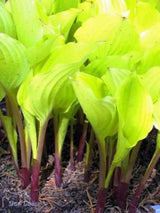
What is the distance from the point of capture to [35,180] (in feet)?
2.26

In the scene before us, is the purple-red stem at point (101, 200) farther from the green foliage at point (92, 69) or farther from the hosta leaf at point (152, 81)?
the hosta leaf at point (152, 81)

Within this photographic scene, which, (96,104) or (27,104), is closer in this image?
(96,104)

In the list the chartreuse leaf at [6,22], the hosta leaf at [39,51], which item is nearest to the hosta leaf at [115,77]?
the hosta leaf at [39,51]

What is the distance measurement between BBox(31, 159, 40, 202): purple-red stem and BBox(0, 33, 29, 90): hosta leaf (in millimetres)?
167

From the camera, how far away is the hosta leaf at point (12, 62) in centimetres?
54

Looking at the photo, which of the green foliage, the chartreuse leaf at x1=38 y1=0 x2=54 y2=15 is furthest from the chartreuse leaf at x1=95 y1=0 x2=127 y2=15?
the chartreuse leaf at x1=38 y1=0 x2=54 y2=15

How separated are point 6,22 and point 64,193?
0.38m

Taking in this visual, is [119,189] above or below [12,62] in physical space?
Result: below

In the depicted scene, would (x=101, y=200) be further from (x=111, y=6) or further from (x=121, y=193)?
(x=111, y=6)

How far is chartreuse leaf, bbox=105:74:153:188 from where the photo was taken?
51 cm

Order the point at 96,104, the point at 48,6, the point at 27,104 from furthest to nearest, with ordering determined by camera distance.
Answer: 1. the point at 48,6
2. the point at 27,104
3. the point at 96,104

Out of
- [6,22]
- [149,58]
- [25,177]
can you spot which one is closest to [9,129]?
[25,177]

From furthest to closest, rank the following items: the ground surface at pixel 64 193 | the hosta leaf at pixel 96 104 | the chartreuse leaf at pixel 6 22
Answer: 1. the ground surface at pixel 64 193
2. the chartreuse leaf at pixel 6 22
3. the hosta leaf at pixel 96 104

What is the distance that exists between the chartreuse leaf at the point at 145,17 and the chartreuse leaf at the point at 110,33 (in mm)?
69
